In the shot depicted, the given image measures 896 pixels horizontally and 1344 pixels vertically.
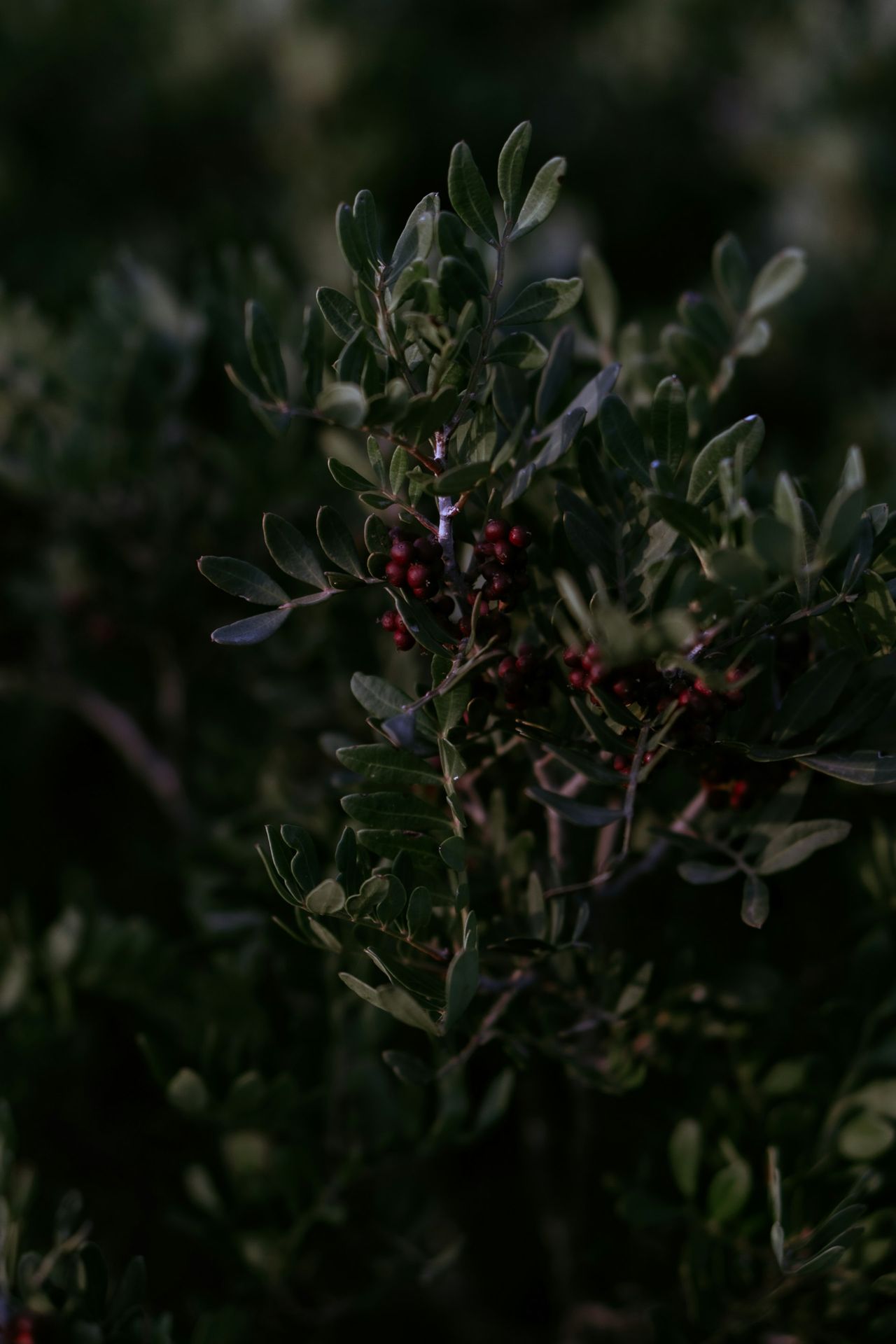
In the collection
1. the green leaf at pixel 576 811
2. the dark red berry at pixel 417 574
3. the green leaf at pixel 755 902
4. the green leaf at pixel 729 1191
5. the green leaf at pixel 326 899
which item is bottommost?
the green leaf at pixel 729 1191

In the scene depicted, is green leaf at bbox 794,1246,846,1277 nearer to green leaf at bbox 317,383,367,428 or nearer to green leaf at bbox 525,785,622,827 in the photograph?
green leaf at bbox 525,785,622,827

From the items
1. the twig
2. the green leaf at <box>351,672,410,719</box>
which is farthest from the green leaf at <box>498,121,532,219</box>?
the twig

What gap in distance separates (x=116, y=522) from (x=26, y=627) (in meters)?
0.46

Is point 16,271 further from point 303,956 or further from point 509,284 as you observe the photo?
point 303,956

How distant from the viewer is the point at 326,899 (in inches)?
27.3

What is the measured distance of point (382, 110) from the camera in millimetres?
2811

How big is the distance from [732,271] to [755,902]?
62cm

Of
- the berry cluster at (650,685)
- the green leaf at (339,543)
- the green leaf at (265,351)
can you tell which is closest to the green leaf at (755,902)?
the berry cluster at (650,685)

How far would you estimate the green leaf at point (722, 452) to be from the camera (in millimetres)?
691

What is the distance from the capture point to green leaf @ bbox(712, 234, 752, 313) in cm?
103

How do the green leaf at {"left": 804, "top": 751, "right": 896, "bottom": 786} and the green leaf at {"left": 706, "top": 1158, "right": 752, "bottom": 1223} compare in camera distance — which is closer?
the green leaf at {"left": 804, "top": 751, "right": 896, "bottom": 786}

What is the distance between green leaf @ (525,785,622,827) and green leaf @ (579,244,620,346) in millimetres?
555

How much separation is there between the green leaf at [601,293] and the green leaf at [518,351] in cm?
39

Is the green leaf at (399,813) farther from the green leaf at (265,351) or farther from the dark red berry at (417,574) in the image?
the green leaf at (265,351)
